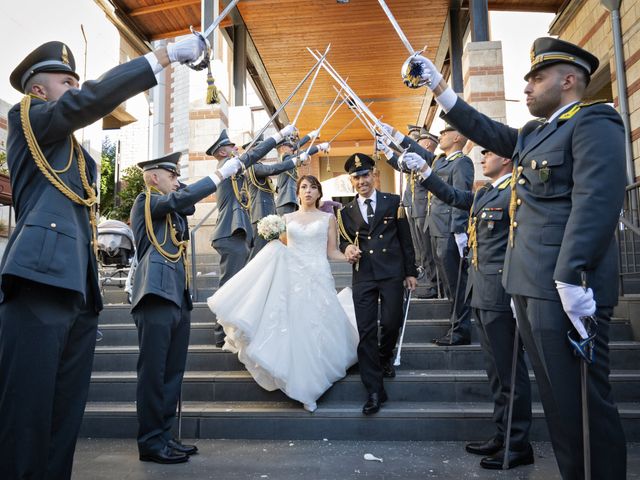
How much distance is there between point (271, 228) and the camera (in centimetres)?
530

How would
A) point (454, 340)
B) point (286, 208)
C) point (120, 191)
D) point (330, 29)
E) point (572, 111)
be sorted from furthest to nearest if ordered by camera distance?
point (120, 191), point (330, 29), point (286, 208), point (454, 340), point (572, 111)

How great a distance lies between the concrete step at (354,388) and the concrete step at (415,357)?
0.33 ft

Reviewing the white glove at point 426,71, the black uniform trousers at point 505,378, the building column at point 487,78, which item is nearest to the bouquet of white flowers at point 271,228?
the black uniform trousers at point 505,378

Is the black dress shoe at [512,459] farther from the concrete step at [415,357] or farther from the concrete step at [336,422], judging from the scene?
the concrete step at [415,357]

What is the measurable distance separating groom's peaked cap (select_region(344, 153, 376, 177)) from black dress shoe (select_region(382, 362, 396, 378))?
1.82 metres

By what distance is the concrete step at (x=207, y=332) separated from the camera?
5703 mm

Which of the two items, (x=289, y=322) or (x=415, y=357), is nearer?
(x=289, y=322)

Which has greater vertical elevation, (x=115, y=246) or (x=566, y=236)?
(x=115, y=246)

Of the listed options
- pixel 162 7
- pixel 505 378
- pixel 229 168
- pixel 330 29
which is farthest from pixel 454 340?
pixel 162 7

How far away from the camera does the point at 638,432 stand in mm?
4125

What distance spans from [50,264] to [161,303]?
1.72m

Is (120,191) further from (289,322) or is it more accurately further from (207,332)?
(289,322)

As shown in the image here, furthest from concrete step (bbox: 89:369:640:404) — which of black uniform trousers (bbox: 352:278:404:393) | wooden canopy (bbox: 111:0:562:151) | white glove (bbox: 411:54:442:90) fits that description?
wooden canopy (bbox: 111:0:562:151)

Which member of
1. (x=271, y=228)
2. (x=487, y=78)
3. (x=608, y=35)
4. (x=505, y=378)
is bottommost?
(x=505, y=378)
